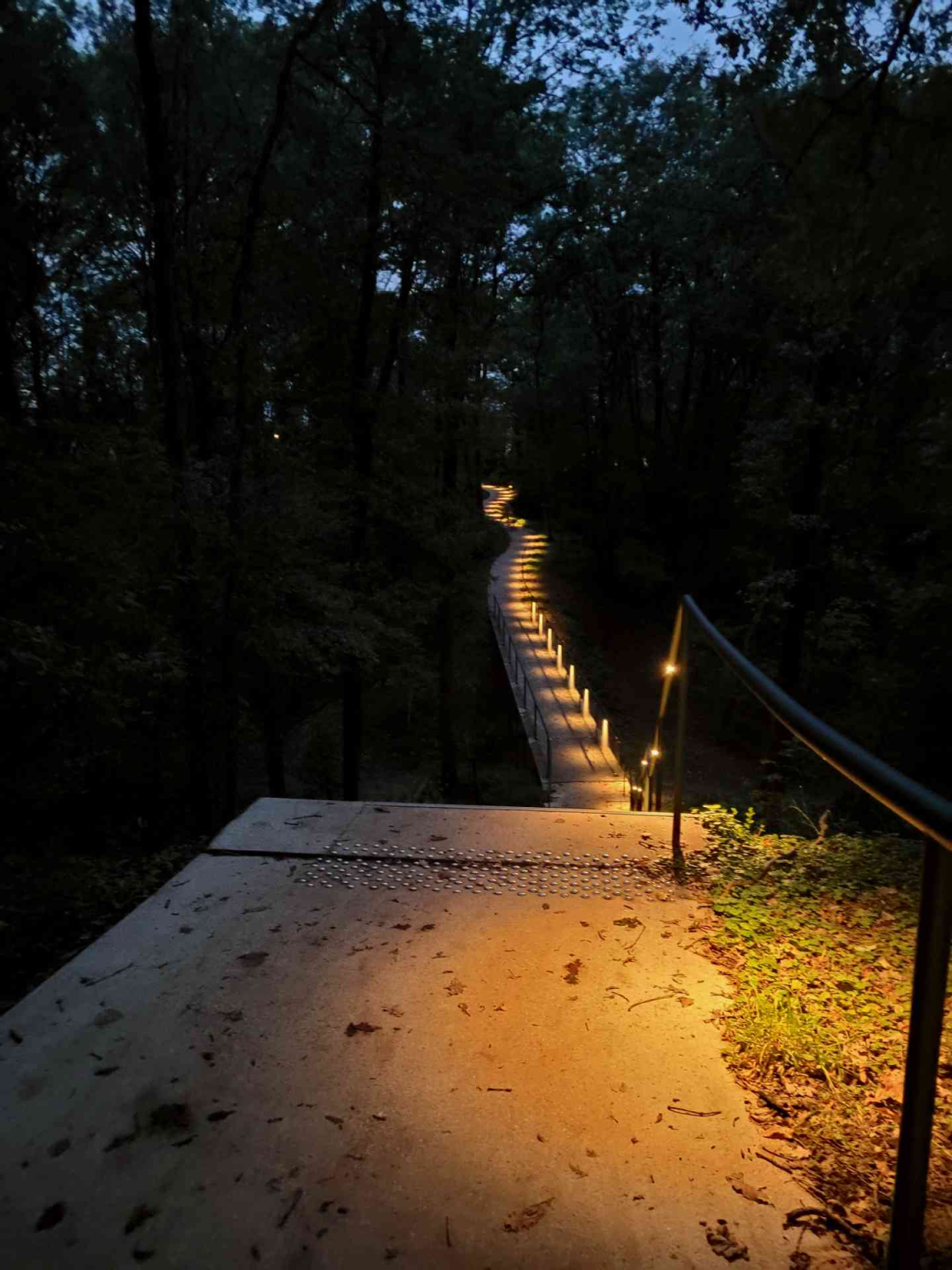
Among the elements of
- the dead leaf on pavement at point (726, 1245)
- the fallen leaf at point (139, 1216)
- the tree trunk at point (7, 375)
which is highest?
the tree trunk at point (7, 375)

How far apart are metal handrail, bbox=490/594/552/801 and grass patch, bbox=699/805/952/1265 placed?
Result: 36.1ft

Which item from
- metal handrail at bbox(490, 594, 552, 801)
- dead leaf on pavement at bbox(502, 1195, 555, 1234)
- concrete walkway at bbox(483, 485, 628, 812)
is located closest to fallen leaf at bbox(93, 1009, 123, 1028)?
dead leaf on pavement at bbox(502, 1195, 555, 1234)

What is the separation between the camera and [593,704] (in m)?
18.7

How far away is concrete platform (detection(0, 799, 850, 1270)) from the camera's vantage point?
148 cm

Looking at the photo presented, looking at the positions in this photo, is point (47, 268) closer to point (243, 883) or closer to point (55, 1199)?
point (243, 883)

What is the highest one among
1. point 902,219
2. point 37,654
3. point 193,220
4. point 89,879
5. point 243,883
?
point 193,220

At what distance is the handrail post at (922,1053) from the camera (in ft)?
3.51

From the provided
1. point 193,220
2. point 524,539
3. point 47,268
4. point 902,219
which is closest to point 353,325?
point 193,220

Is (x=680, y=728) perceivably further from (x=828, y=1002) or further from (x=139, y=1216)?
(x=139, y=1216)

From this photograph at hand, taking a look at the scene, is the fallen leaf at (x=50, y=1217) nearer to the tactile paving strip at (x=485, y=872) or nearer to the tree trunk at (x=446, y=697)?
the tactile paving strip at (x=485, y=872)

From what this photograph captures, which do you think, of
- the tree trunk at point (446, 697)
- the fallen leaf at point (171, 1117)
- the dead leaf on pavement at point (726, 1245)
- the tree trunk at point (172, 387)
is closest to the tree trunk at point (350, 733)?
the tree trunk at point (446, 697)

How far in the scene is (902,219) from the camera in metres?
4.96

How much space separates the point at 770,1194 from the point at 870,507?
15205mm

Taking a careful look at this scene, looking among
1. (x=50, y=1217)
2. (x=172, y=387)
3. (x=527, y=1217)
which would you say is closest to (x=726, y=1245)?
(x=527, y=1217)
